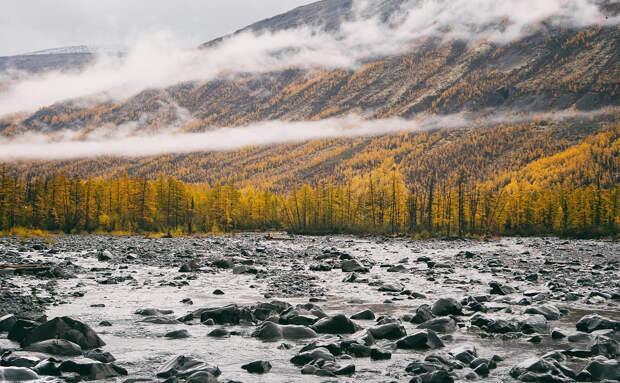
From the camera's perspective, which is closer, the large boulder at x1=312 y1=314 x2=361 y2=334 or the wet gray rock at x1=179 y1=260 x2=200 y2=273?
the large boulder at x1=312 y1=314 x2=361 y2=334

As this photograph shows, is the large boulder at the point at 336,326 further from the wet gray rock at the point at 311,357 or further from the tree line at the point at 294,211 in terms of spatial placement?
the tree line at the point at 294,211

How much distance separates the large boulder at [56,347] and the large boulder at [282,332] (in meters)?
3.97

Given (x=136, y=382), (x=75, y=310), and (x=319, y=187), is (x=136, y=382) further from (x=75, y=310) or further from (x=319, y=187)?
(x=319, y=187)

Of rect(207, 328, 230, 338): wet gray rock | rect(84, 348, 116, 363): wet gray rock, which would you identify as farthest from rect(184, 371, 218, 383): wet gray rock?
rect(207, 328, 230, 338): wet gray rock

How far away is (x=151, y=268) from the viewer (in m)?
25.3

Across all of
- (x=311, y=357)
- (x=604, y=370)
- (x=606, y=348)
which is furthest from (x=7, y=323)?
(x=606, y=348)

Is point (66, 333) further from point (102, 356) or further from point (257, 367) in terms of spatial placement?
point (257, 367)

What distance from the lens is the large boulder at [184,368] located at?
838 centimetres

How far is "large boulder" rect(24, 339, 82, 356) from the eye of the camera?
962cm

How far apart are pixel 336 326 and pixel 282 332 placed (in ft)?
4.44

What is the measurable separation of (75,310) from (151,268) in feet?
37.3

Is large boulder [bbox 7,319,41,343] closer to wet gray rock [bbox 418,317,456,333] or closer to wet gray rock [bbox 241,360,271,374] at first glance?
wet gray rock [bbox 241,360,271,374]

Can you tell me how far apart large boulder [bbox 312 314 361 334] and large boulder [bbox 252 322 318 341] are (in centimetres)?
31

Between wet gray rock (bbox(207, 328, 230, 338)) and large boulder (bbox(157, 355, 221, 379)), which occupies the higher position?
large boulder (bbox(157, 355, 221, 379))
